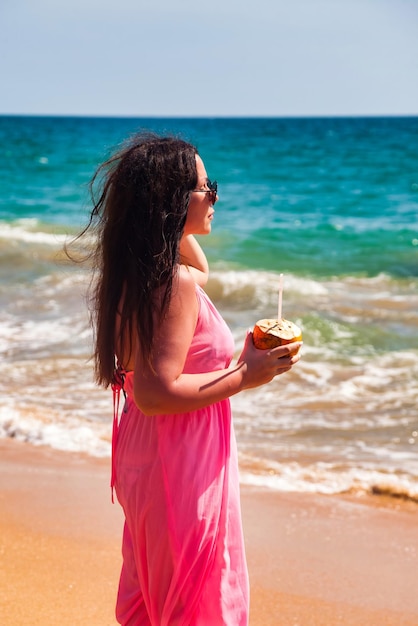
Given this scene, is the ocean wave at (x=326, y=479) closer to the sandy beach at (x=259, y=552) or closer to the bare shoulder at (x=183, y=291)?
the sandy beach at (x=259, y=552)

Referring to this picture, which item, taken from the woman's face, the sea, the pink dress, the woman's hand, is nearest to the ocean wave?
the sea

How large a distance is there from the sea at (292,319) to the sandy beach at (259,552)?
0.37 m

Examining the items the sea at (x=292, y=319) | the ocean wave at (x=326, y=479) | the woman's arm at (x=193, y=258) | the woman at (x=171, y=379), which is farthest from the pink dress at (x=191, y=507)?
the ocean wave at (x=326, y=479)

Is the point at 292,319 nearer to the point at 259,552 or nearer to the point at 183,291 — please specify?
the point at 259,552

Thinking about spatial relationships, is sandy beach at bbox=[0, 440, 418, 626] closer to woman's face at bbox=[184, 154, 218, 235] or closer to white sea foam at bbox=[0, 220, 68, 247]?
woman's face at bbox=[184, 154, 218, 235]

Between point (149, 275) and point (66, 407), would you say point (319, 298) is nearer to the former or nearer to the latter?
point (66, 407)

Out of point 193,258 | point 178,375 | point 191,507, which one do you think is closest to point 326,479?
point 193,258

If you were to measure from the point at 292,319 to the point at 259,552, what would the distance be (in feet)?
19.2

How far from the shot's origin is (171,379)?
2.06m

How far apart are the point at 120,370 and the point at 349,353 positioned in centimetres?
608

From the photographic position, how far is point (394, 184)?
2628cm

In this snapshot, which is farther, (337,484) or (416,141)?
(416,141)

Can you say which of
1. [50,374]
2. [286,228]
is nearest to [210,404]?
[50,374]

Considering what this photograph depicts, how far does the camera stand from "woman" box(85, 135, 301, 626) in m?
2.07
